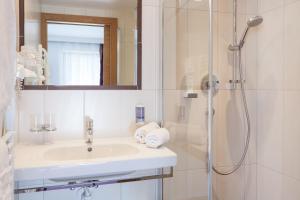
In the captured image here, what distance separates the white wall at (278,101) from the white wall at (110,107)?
0.72 m

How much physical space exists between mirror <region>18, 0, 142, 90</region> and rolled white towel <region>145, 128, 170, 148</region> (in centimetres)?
40

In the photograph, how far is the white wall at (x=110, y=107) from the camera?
1.58m

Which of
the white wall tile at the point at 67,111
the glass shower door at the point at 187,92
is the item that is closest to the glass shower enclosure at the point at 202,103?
the glass shower door at the point at 187,92

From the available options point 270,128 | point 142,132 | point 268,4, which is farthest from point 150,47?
point 270,128

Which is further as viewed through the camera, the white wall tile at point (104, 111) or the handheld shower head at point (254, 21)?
the handheld shower head at point (254, 21)

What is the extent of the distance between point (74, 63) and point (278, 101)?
1.31 meters

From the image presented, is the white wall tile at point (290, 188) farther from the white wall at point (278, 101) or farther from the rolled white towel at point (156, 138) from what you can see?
the rolled white towel at point (156, 138)

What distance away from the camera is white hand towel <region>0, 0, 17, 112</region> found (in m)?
0.83

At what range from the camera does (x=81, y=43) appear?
1.65 m

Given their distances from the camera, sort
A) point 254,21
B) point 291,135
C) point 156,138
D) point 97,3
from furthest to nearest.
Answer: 1. point 254,21
2. point 97,3
3. point 291,135
4. point 156,138

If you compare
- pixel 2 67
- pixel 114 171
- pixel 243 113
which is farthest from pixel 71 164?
pixel 243 113

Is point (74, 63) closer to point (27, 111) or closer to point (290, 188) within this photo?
point (27, 111)

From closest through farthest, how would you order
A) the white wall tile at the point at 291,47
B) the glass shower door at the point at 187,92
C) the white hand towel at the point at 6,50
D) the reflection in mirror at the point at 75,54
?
the white hand towel at the point at 6,50 → the glass shower door at the point at 187,92 → the white wall tile at the point at 291,47 → the reflection in mirror at the point at 75,54

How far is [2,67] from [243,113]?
5.14ft
